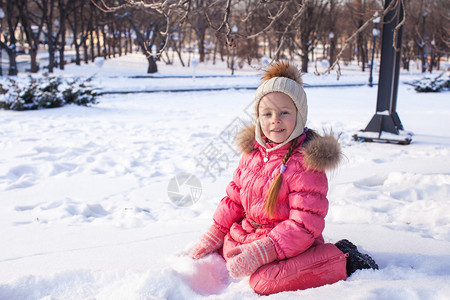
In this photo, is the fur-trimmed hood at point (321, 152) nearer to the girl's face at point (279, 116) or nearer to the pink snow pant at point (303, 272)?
the girl's face at point (279, 116)

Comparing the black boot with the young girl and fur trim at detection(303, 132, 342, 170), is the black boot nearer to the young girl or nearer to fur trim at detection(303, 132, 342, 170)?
the young girl

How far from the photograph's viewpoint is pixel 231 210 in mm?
2482

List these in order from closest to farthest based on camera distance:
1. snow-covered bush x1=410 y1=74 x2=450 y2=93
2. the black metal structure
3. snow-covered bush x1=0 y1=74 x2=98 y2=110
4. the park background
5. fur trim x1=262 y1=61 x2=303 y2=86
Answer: the park background < fur trim x1=262 y1=61 x2=303 y2=86 < the black metal structure < snow-covered bush x1=0 y1=74 x2=98 y2=110 < snow-covered bush x1=410 y1=74 x2=450 y2=93

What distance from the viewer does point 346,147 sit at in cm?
638

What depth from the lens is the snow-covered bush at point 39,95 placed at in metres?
9.45

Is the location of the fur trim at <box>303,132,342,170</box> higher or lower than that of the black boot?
higher

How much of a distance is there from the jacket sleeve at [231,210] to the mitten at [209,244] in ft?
0.13

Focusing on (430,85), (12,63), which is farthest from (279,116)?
(12,63)

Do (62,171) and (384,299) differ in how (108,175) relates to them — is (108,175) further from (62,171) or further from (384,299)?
(384,299)

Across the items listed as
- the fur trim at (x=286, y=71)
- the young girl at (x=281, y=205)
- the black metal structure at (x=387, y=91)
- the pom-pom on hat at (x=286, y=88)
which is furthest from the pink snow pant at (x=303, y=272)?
the black metal structure at (x=387, y=91)

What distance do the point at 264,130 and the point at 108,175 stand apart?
10.2ft

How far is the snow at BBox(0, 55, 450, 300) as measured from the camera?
2154 mm

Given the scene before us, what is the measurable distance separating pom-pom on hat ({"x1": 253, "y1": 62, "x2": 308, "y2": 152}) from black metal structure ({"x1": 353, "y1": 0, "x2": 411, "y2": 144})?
15.4 ft

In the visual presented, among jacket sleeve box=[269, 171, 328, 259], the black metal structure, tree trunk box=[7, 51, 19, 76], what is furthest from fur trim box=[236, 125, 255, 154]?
tree trunk box=[7, 51, 19, 76]
